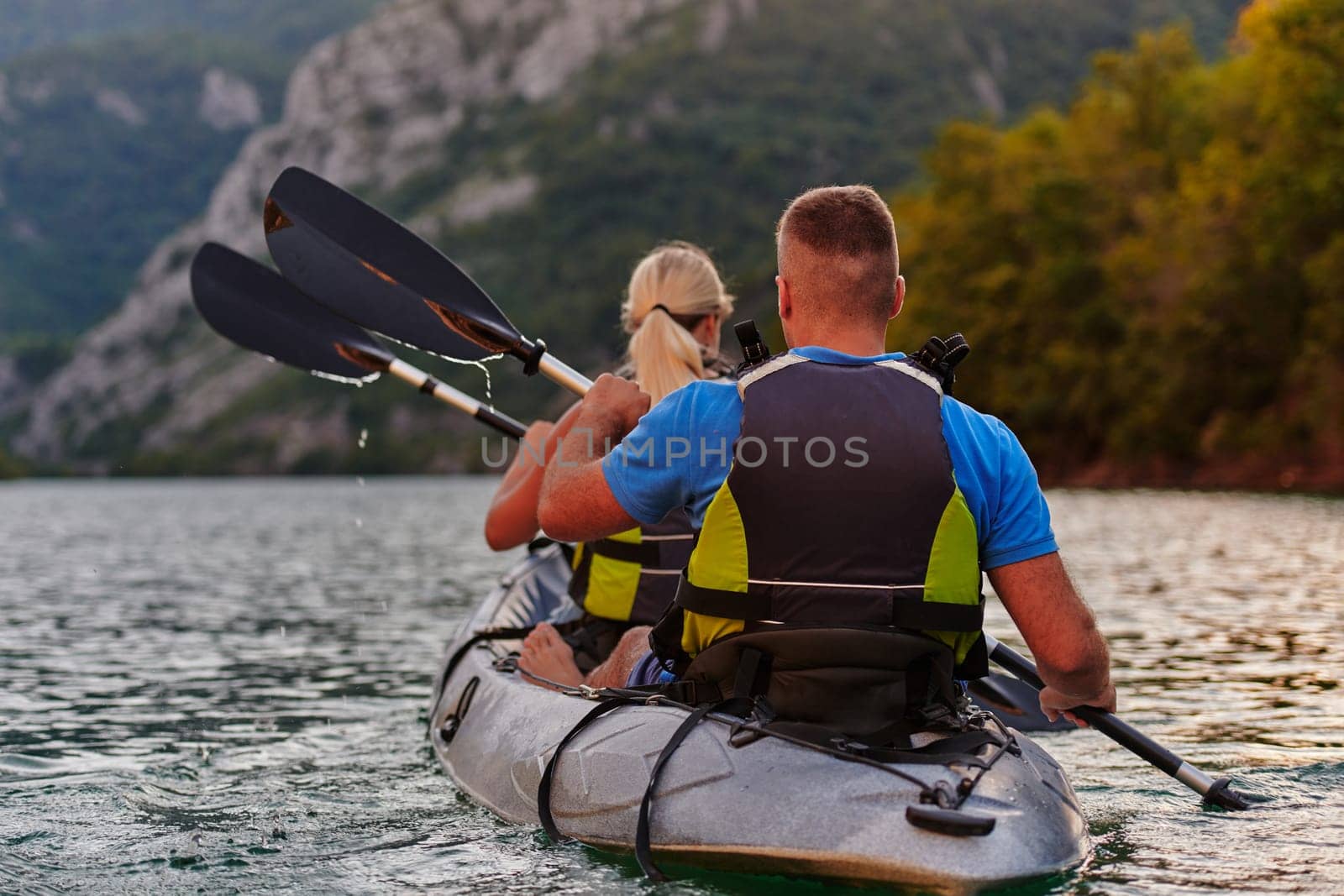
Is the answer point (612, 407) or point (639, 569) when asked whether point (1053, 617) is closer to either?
point (612, 407)

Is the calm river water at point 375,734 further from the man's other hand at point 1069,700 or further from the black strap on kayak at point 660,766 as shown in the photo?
the man's other hand at point 1069,700

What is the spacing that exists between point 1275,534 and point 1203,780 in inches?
638

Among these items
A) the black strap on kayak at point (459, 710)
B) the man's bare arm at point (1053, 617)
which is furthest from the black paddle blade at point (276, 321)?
the man's bare arm at point (1053, 617)

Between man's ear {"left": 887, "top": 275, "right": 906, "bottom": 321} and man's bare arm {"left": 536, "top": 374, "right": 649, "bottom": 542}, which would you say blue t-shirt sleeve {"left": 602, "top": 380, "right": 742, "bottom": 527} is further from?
man's ear {"left": 887, "top": 275, "right": 906, "bottom": 321}

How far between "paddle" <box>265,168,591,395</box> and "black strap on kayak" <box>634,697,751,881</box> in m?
2.36

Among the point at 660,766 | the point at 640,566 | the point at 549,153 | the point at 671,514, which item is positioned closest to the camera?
the point at 660,766

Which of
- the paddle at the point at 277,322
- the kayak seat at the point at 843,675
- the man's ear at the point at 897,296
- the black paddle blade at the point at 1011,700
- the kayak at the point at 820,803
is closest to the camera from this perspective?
the kayak at the point at 820,803

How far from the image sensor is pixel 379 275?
698cm

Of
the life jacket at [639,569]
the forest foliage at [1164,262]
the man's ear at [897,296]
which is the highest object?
the forest foliage at [1164,262]

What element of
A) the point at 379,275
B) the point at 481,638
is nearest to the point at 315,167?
the point at 379,275

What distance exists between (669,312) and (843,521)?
7.22ft

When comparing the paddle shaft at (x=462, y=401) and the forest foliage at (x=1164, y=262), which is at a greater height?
the forest foliage at (x=1164, y=262)

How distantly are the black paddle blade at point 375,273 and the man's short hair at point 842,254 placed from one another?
2.57 m

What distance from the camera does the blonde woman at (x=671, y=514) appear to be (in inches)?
216
